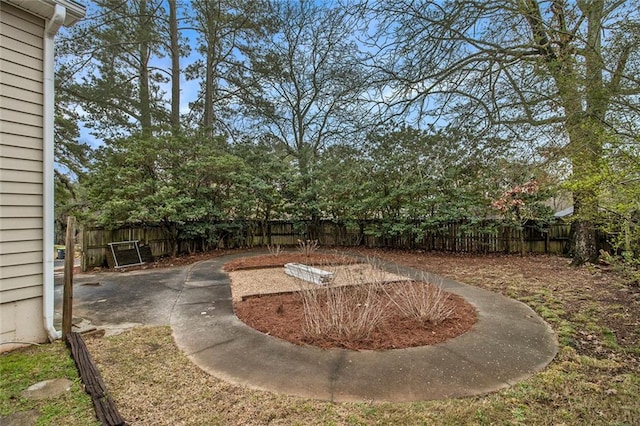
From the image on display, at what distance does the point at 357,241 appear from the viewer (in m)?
11.1

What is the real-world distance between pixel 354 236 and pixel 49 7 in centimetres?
947

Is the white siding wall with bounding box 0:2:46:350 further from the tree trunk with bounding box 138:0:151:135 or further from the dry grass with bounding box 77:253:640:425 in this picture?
the tree trunk with bounding box 138:0:151:135

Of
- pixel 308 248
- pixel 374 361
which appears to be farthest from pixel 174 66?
pixel 374 361

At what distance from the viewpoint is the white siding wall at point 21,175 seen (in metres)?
2.88

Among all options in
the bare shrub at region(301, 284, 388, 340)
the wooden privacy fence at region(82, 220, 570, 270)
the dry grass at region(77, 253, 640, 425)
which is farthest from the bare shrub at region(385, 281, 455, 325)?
the wooden privacy fence at region(82, 220, 570, 270)

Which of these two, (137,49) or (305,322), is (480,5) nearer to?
(305,322)

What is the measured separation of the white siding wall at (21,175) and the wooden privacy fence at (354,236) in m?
4.67

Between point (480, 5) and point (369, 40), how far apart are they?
6.13ft

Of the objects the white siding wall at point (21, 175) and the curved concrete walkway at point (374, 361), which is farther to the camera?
the white siding wall at point (21, 175)

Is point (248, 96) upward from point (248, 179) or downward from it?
upward

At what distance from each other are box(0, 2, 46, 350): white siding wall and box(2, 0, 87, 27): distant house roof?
3.0 inches

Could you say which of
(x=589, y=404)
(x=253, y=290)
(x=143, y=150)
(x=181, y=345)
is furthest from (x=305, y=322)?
(x=143, y=150)

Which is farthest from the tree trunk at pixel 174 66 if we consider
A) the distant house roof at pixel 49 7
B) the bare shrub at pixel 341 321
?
the bare shrub at pixel 341 321

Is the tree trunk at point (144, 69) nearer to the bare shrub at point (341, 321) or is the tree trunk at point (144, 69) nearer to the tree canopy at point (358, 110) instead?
the tree canopy at point (358, 110)
